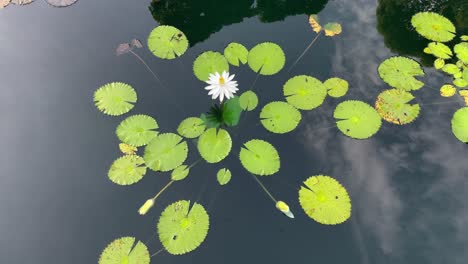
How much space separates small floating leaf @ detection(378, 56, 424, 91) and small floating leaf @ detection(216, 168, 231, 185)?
224 centimetres

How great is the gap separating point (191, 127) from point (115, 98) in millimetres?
1021

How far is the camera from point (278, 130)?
4.19m

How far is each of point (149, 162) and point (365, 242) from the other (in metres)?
2.28

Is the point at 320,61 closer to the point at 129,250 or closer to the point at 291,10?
the point at 291,10

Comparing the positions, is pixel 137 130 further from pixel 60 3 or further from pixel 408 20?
pixel 408 20

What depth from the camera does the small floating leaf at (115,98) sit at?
14.5 ft

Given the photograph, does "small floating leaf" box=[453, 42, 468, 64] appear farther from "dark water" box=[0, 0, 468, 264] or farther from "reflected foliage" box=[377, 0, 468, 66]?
"dark water" box=[0, 0, 468, 264]

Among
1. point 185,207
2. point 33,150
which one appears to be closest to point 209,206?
point 185,207

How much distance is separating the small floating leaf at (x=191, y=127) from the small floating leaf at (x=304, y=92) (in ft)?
3.40

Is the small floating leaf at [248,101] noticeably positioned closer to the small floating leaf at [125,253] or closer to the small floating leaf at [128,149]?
the small floating leaf at [128,149]

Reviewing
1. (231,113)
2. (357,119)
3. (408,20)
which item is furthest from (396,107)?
(231,113)

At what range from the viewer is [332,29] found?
16.9 feet

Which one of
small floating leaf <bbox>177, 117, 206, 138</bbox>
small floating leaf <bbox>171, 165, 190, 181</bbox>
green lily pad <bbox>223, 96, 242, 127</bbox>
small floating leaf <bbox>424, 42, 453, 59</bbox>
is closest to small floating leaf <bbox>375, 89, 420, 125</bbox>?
small floating leaf <bbox>424, 42, 453, 59</bbox>

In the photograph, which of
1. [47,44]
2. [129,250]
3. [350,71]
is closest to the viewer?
[129,250]
